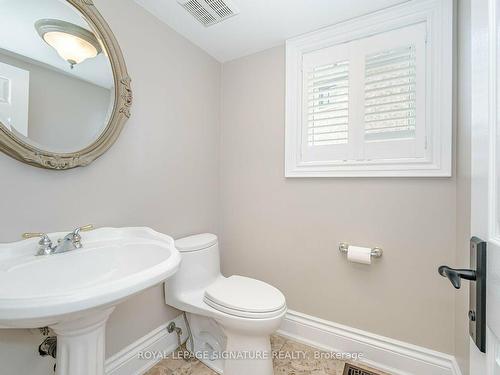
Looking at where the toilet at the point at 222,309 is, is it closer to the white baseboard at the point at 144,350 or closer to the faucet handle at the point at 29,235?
the white baseboard at the point at 144,350

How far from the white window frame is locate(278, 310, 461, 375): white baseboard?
0.99 m

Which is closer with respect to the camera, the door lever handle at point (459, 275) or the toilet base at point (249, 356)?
the door lever handle at point (459, 275)

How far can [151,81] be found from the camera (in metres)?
1.39

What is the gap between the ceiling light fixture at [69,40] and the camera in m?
0.99

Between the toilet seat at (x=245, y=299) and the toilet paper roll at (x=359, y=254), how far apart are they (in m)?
0.48

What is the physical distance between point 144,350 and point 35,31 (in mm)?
1676

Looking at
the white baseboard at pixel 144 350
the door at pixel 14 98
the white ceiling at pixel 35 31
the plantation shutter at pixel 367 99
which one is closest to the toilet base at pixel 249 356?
the white baseboard at pixel 144 350

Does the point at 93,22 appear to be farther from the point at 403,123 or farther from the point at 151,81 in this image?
the point at 403,123

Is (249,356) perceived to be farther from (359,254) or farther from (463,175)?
(463,175)

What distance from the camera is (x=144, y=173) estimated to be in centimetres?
136

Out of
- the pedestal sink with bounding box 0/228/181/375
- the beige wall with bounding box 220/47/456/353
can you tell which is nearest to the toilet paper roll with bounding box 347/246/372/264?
the beige wall with bounding box 220/47/456/353

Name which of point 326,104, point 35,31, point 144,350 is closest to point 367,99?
point 326,104

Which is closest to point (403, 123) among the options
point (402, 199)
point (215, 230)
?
point (402, 199)

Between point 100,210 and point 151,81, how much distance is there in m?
0.82
